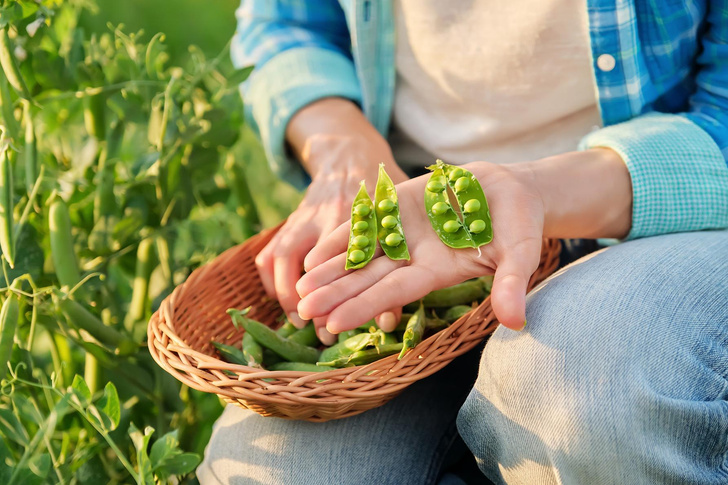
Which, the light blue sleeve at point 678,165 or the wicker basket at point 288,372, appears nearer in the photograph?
the wicker basket at point 288,372

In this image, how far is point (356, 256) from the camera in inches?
43.7

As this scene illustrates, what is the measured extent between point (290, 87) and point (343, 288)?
71 centimetres

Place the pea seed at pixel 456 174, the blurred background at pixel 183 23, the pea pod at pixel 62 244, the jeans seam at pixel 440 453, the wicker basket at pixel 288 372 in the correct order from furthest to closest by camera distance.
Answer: the blurred background at pixel 183 23
the pea pod at pixel 62 244
the jeans seam at pixel 440 453
the pea seed at pixel 456 174
the wicker basket at pixel 288 372

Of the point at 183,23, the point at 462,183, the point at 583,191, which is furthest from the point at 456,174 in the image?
the point at 183,23

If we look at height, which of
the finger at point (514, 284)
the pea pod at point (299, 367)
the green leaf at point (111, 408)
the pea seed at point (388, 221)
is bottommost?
the pea pod at point (299, 367)

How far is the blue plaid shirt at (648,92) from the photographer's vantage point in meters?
1.22

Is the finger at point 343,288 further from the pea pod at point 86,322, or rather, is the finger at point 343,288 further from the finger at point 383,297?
the pea pod at point 86,322

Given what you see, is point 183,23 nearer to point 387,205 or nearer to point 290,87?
point 290,87

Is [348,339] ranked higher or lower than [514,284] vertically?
lower

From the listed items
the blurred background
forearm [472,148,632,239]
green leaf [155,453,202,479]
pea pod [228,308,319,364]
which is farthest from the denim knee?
the blurred background

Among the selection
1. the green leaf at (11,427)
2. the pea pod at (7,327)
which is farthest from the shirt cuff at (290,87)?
the green leaf at (11,427)

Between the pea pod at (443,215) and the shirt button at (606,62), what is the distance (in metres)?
0.40

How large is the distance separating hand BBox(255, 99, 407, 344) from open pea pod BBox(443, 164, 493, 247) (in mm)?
205

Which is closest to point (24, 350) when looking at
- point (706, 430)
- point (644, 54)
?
point (706, 430)
